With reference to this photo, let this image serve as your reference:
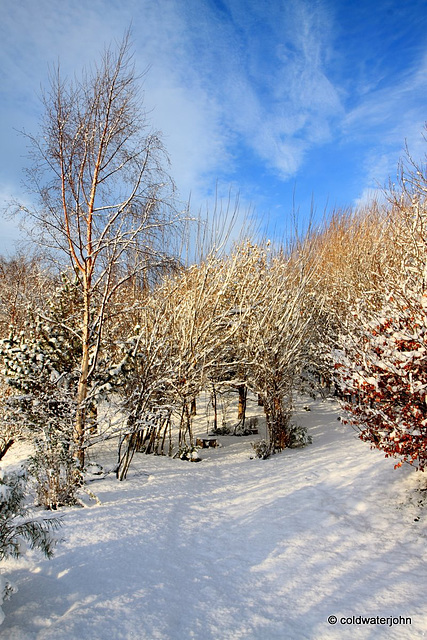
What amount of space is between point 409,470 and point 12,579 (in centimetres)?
470

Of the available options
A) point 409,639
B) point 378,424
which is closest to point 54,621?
point 409,639

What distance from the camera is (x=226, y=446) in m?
8.62

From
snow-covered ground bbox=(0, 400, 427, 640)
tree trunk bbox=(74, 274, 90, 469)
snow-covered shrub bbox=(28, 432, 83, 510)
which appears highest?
tree trunk bbox=(74, 274, 90, 469)

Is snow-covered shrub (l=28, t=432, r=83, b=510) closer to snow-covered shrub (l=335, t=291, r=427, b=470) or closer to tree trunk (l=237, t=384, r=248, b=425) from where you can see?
snow-covered shrub (l=335, t=291, r=427, b=470)

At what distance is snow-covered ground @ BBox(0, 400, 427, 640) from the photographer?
2.43 metres

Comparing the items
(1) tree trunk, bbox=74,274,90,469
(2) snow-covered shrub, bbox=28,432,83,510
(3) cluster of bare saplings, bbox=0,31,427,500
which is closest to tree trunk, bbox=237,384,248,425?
(3) cluster of bare saplings, bbox=0,31,427,500

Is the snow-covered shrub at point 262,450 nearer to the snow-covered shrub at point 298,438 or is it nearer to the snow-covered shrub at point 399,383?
the snow-covered shrub at point 298,438

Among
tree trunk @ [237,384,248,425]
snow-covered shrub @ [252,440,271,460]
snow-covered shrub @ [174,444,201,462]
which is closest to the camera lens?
snow-covered shrub @ [174,444,201,462]

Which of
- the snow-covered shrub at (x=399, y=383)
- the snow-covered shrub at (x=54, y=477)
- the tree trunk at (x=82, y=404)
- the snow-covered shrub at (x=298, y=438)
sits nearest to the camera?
the snow-covered shrub at (x=399, y=383)

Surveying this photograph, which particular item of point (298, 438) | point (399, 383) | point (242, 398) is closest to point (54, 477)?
point (399, 383)

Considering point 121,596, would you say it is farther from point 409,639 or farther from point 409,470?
point 409,470

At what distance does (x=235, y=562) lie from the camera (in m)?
3.38

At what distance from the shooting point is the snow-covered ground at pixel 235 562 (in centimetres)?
243

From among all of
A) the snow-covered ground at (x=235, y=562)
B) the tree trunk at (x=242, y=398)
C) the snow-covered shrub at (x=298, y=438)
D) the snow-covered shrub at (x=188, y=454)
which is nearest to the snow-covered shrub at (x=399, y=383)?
the snow-covered ground at (x=235, y=562)
